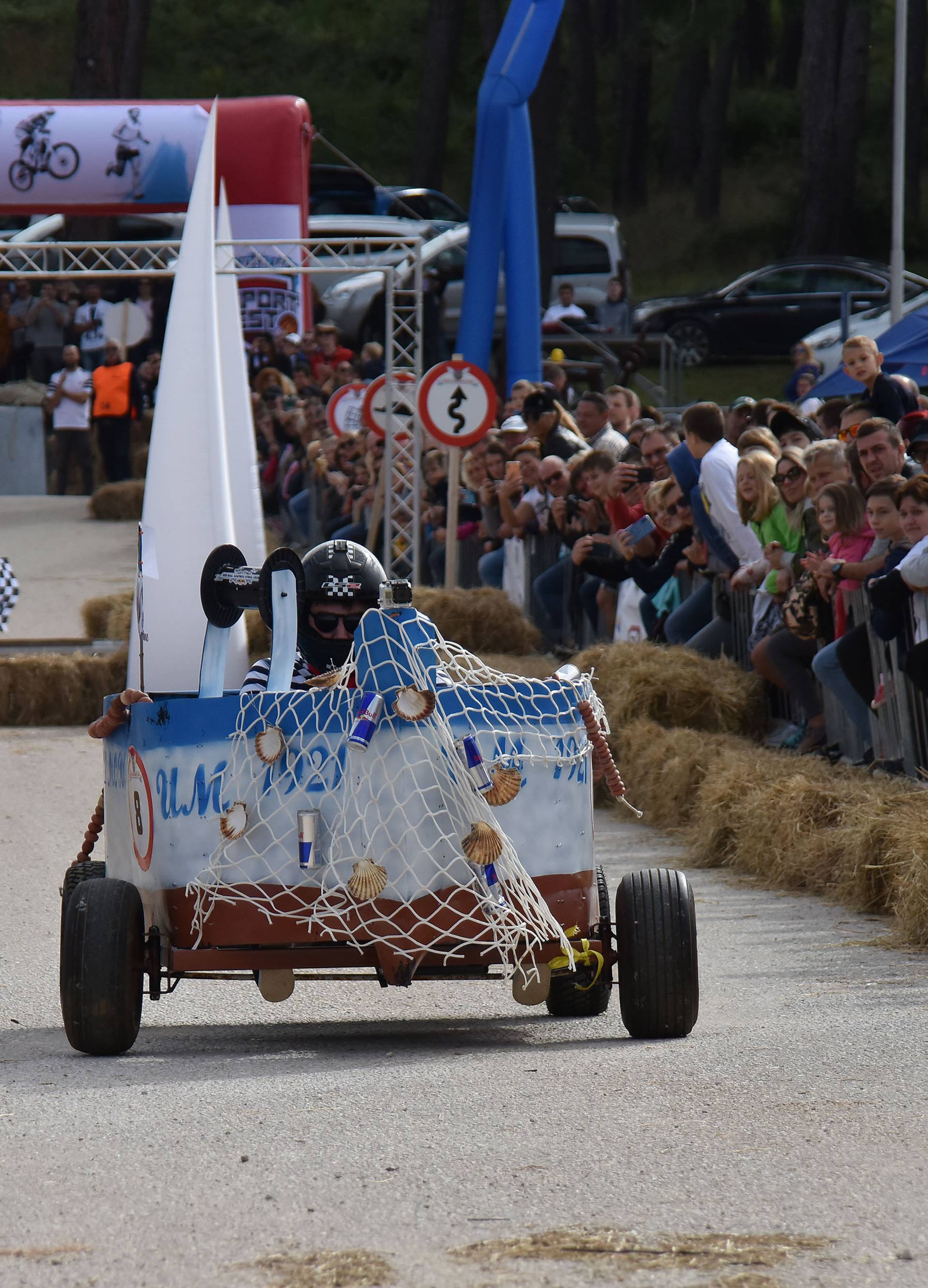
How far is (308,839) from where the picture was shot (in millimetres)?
6117

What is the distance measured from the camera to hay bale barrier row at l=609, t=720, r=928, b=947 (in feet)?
27.9

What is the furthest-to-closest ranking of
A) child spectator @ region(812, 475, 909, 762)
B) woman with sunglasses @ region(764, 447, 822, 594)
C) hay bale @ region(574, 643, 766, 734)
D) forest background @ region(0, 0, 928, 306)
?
forest background @ region(0, 0, 928, 306) → hay bale @ region(574, 643, 766, 734) → woman with sunglasses @ region(764, 447, 822, 594) → child spectator @ region(812, 475, 909, 762)

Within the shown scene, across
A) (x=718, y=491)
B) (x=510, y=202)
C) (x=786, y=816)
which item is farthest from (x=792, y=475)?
(x=510, y=202)

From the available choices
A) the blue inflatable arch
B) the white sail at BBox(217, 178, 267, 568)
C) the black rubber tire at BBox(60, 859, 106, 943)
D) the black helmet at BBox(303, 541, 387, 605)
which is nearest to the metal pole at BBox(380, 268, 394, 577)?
the blue inflatable arch

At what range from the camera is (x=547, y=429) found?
1667 centimetres

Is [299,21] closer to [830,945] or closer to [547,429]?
[547,429]

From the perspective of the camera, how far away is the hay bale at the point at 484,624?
16.3 m

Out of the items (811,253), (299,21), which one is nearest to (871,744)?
(811,253)

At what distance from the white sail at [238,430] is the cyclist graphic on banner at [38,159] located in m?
11.6

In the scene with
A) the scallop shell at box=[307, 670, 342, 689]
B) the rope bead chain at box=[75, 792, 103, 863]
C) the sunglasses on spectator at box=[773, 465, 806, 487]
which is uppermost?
the sunglasses on spectator at box=[773, 465, 806, 487]

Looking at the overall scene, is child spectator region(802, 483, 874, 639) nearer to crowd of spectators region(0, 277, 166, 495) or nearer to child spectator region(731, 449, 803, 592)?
child spectator region(731, 449, 803, 592)

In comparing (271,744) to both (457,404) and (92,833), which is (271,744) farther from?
(457,404)

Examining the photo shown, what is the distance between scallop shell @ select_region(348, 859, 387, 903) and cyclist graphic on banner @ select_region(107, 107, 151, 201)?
22.7 m

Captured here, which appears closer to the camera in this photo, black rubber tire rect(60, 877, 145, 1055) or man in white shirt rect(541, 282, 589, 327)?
black rubber tire rect(60, 877, 145, 1055)
